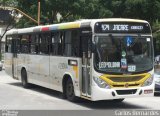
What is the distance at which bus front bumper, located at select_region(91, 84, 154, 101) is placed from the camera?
46.0 ft

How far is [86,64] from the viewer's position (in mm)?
14648

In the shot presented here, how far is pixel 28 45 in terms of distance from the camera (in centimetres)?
2084

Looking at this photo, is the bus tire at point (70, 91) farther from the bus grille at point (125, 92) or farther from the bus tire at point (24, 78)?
the bus tire at point (24, 78)

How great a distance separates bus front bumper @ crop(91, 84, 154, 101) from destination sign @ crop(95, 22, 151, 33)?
183 cm

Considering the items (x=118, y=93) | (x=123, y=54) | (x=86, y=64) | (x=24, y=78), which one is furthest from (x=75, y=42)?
(x=24, y=78)

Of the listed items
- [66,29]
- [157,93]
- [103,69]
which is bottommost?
[157,93]

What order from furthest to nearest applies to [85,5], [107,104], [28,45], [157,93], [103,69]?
[85,5], [28,45], [157,93], [107,104], [103,69]

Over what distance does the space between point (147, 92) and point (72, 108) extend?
2.46m

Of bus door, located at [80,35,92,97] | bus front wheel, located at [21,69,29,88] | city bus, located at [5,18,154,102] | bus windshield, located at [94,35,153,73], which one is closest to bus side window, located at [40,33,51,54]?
city bus, located at [5,18,154,102]

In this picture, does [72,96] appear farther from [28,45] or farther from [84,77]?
[28,45]

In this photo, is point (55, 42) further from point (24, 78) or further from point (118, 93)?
point (24, 78)

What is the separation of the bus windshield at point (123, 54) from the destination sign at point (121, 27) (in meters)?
0.21

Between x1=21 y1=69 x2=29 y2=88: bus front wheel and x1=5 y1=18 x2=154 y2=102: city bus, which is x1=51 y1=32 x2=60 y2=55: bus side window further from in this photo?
x1=21 y1=69 x2=29 y2=88: bus front wheel

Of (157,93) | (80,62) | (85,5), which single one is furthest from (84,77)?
(85,5)
